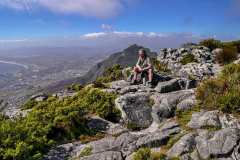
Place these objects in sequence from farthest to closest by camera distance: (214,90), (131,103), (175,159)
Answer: (131,103), (214,90), (175,159)

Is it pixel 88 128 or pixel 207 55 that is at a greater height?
pixel 207 55

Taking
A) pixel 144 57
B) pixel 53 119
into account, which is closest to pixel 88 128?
pixel 53 119

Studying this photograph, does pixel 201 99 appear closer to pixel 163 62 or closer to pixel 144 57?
pixel 144 57

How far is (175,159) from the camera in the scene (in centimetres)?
850

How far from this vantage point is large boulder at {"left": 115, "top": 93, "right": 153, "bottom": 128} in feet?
45.5

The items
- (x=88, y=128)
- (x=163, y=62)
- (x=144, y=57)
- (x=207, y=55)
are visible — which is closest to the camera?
(x=88, y=128)

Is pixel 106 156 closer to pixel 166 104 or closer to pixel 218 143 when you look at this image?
pixel 218 143

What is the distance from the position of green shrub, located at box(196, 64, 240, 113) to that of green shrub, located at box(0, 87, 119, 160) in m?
4.51

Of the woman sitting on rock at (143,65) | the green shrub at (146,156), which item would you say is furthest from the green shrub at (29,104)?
the green shrub at (146,156)

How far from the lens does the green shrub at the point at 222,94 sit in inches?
437

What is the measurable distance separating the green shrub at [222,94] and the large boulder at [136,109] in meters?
2.50

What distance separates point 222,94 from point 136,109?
413cm

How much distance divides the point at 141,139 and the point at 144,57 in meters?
8.57

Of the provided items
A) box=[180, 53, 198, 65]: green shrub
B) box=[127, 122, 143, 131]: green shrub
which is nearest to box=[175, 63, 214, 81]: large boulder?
box=[180, 53, 198, 65]: green shrub
